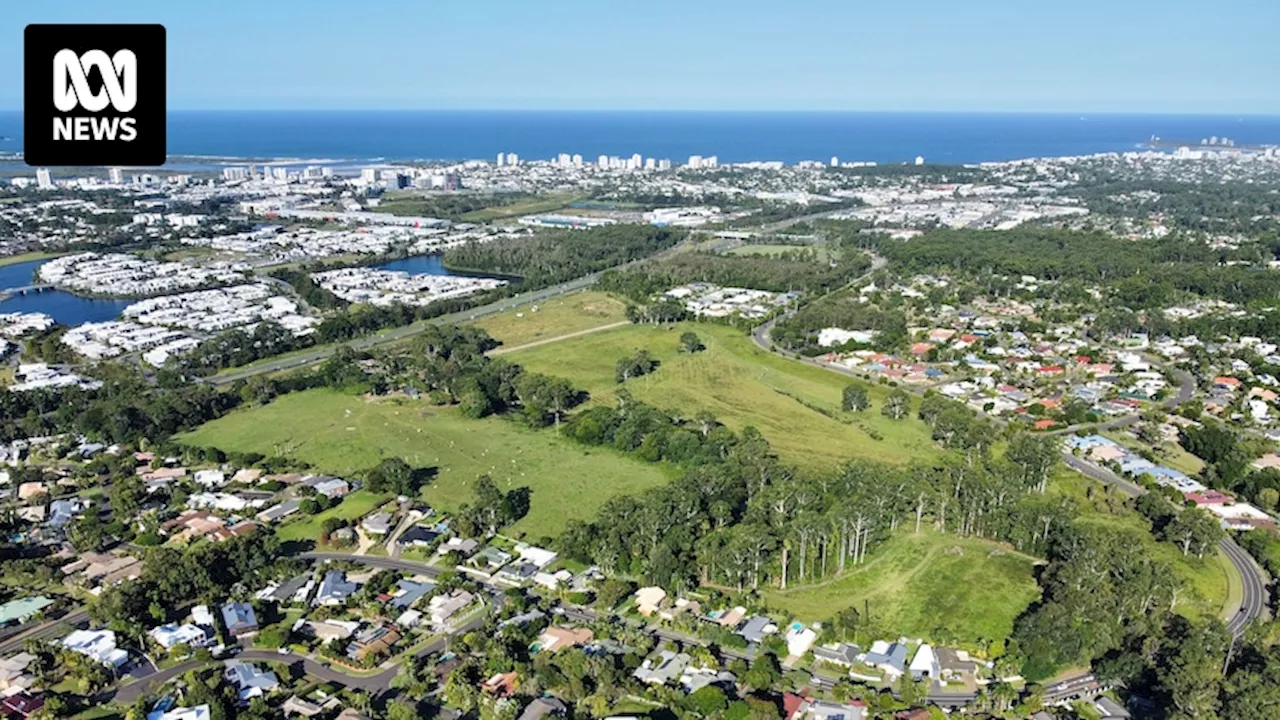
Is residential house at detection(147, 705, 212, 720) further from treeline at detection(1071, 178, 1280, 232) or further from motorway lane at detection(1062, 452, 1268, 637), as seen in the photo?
treeline at detection(1071, 178, 1280, 232)

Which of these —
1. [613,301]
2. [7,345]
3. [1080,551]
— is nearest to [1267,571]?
[1080,551]

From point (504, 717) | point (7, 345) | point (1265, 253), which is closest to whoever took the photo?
point (504, 717)

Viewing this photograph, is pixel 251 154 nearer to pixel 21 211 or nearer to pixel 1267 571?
pixel 21 211

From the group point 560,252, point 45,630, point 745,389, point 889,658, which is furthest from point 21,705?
point 560,252

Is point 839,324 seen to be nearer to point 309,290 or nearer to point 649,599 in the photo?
point 649,599

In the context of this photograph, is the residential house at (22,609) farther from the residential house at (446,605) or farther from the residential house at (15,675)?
the residential house at (446,605)

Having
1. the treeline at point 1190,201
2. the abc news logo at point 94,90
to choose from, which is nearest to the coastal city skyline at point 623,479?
the abc news logo at point 94,90

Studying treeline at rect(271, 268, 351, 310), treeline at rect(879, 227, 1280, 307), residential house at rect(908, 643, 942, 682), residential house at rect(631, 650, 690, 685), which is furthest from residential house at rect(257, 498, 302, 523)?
treeline at rect(879, 227, 1280, 307)
